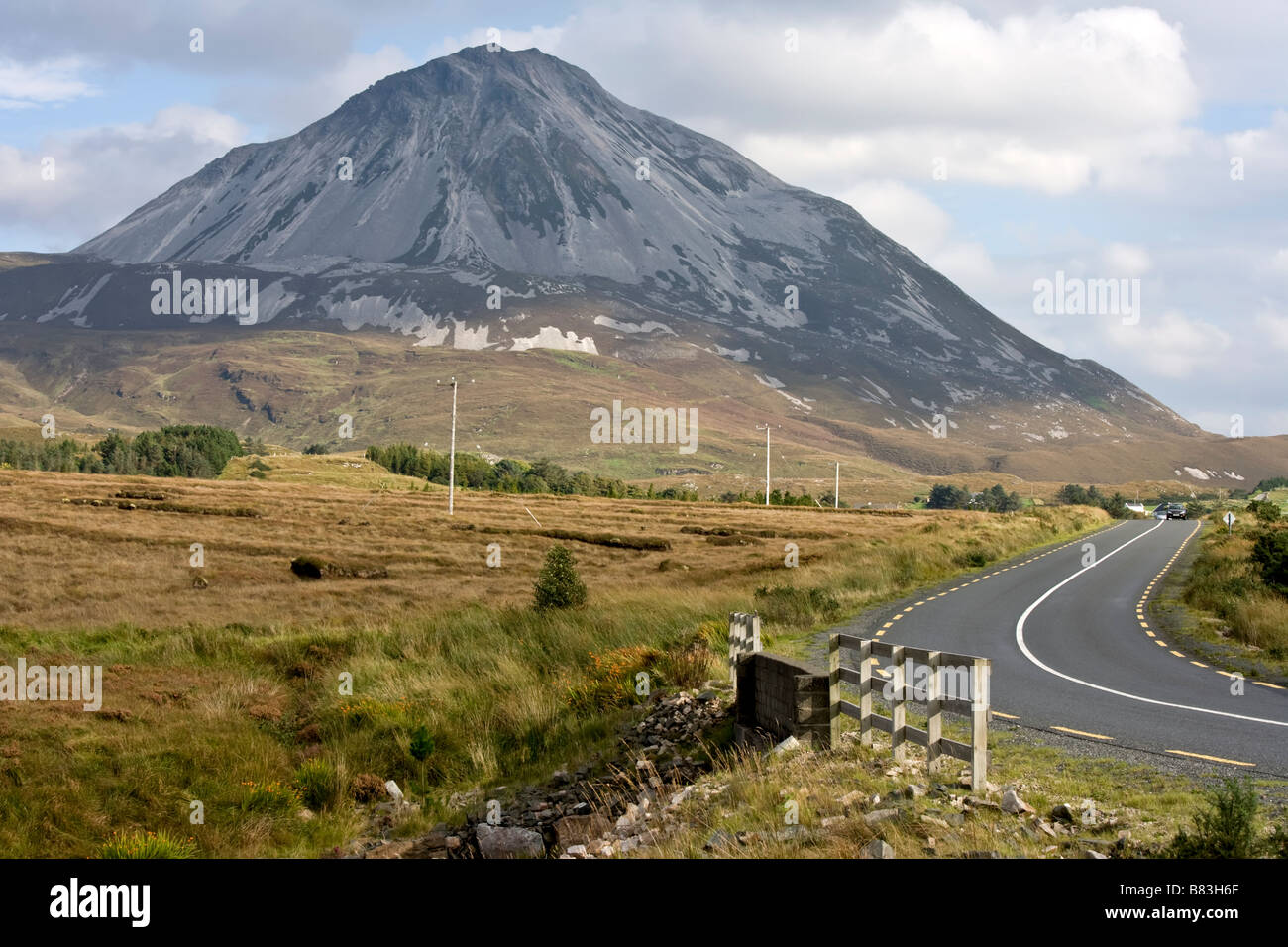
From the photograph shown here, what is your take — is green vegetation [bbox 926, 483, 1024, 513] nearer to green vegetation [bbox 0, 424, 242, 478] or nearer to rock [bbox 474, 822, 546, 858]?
green vegetation [bbox 0, 424, 242, 478]

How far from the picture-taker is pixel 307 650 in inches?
999

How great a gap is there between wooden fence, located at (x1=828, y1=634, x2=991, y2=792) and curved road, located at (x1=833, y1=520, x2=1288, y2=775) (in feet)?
4.27

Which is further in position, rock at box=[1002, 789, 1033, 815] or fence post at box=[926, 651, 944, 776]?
fence post at box=[926, 651, 944, 776]

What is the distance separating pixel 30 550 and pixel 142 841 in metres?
35.7

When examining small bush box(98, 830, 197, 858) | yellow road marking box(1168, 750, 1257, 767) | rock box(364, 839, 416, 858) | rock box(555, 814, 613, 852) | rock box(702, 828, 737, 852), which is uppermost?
yellow road marking box(1168, 750, 1257, 767)

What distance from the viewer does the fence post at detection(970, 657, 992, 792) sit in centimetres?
1016

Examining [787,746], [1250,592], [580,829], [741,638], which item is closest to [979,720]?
[787,746]

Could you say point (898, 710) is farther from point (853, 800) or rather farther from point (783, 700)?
point (783, 700)

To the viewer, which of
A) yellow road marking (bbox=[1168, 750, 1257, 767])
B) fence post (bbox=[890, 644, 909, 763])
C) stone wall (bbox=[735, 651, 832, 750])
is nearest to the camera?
fence post (bbox=[890, 644, 909, 763])

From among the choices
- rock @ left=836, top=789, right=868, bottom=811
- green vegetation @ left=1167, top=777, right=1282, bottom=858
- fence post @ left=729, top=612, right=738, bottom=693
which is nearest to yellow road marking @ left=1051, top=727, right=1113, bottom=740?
rock @ left=836, top=789, right=868, bottom=811

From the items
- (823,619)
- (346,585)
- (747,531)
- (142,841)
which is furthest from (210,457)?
(142,841)

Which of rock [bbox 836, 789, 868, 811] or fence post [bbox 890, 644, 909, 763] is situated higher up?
fence post [bbox 890, 644, 909, 763]
